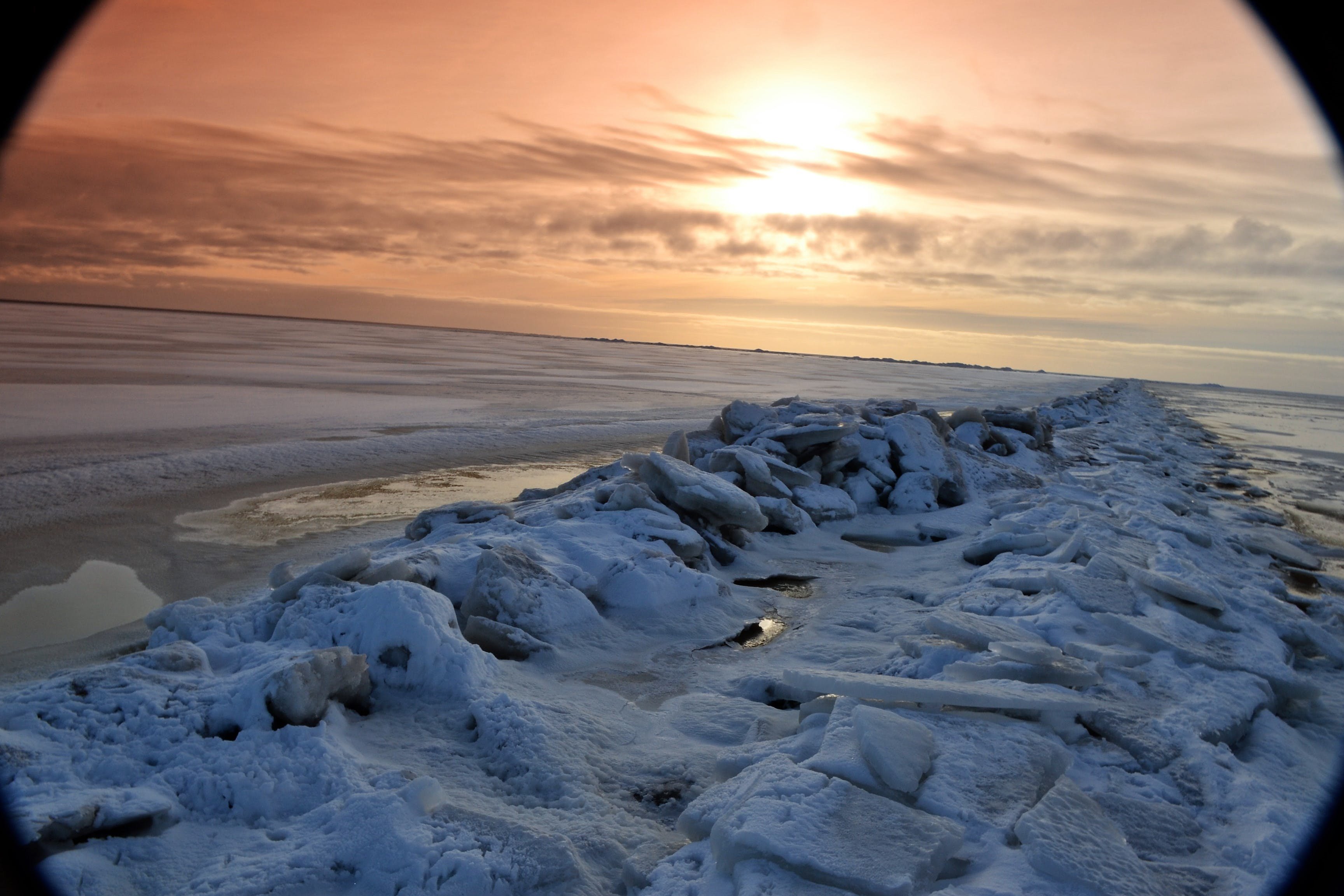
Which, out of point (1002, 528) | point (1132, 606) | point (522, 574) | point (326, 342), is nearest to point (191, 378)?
point (522, 574)

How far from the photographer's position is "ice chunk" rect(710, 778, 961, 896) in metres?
2.14

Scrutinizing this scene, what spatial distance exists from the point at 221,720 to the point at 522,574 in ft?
6.22

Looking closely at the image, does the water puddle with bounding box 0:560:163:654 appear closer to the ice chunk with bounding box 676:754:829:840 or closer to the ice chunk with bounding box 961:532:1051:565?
the ice chunk with bounding box 676:754:829:840

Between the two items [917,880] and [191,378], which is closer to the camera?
[917,880]

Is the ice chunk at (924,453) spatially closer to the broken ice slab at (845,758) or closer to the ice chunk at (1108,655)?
the ice chunk at (1108,655)

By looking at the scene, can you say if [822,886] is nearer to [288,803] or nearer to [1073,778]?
[1073,778]

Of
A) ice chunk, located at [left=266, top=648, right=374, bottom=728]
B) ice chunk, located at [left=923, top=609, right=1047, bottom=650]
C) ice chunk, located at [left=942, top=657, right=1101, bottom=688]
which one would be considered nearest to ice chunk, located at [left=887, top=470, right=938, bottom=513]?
ice chunk, located at [left=923, top=609, right=1047, bottom=650]

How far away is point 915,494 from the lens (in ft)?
26.7

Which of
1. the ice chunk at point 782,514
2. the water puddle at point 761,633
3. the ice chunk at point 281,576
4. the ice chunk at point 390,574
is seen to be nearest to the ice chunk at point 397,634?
the ice chunk at point 390,574

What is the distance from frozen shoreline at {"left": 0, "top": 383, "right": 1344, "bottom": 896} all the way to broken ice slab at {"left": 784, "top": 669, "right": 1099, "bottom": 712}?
2 cm

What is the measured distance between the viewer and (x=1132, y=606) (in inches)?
180

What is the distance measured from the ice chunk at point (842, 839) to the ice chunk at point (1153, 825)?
66 centimetres

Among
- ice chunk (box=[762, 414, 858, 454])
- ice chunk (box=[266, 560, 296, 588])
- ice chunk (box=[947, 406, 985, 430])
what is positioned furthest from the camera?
ice chunk (box=[947, 406, 985, 430])

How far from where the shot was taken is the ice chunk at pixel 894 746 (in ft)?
8.39
